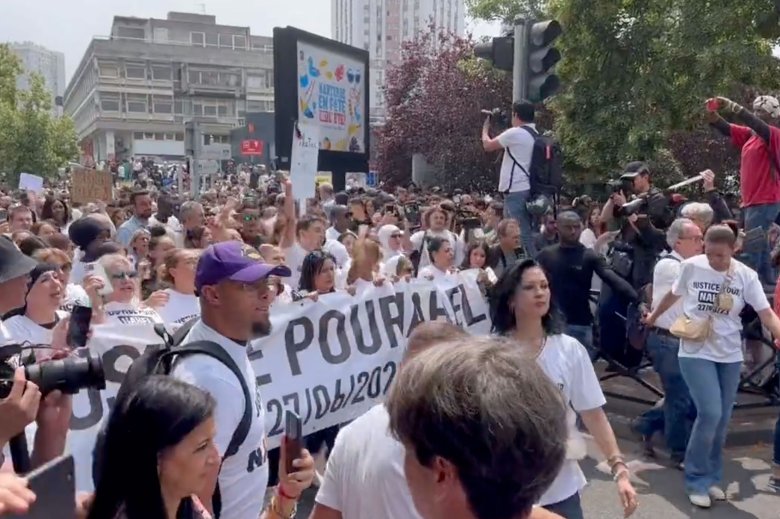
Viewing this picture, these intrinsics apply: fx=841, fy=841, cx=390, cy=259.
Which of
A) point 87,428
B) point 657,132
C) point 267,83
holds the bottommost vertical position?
point 87,428

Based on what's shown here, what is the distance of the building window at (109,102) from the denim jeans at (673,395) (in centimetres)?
9329

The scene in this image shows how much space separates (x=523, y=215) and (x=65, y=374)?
6049mm

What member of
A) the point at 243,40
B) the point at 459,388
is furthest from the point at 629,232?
the point at 243,40

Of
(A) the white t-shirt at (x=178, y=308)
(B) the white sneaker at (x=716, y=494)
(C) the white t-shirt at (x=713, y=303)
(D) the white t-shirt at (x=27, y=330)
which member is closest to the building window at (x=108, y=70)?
(A) the white t-shirt at (x=178, y=308)

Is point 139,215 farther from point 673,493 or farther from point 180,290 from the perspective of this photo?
point 673,493

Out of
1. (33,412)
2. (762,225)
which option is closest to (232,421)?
(33,412)

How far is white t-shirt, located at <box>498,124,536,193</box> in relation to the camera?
752 centimetres

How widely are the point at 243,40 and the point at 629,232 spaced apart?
99.1m

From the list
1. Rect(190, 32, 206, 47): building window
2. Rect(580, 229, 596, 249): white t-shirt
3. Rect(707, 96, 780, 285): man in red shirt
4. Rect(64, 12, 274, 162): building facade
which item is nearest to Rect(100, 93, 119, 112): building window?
Rect(64, 12, 274, 162): building facade

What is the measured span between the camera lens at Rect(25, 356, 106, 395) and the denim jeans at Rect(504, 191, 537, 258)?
583 centimetres

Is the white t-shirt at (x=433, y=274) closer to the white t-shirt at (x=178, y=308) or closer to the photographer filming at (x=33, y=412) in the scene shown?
the white t-shirt at (x=178, y=308)

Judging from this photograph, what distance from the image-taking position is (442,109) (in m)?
24.8

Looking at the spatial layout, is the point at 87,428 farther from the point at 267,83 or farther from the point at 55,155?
the point at 267,83

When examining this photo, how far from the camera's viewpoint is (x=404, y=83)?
27.2 m
